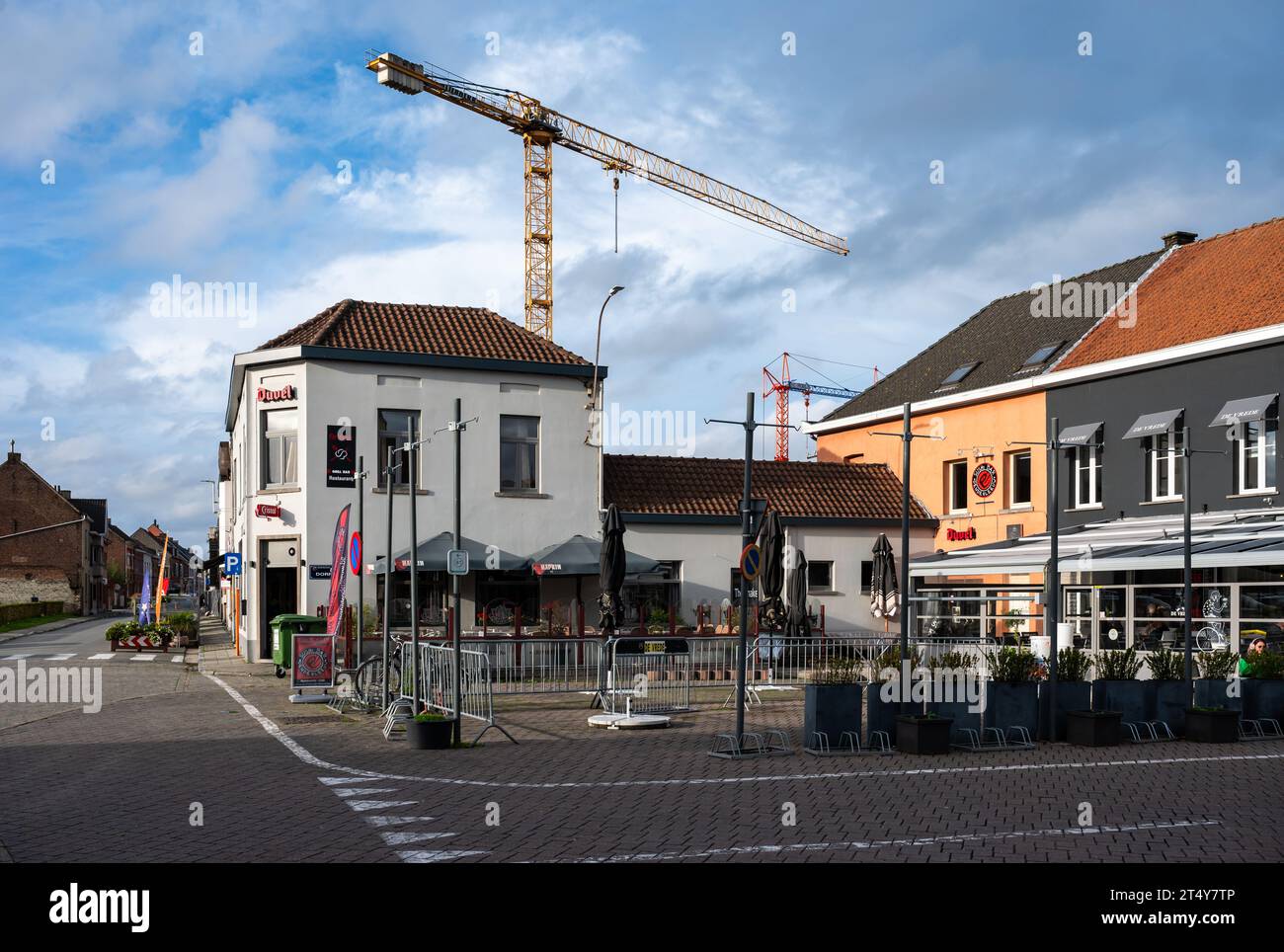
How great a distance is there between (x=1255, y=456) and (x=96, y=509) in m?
105

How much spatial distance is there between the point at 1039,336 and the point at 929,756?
879 inches

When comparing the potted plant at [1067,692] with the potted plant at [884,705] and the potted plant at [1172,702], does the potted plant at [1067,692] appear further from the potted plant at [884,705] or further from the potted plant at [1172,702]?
the potted plant at [884,705]

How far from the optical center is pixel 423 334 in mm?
30188

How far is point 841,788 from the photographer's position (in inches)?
446

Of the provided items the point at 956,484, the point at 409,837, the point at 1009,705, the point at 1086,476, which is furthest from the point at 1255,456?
the point at 409,837

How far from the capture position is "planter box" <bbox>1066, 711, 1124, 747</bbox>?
1452 centimetres

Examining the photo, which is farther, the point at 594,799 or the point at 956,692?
the point at 956,692

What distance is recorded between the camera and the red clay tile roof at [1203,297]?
26422 millimetres

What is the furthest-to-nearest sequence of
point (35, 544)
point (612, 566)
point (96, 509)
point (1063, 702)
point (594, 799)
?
point (96, 509)
point (35, 544)
point (612, 566)
point (1063, 702)
point (594, 799)

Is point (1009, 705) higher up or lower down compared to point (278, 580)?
lower down

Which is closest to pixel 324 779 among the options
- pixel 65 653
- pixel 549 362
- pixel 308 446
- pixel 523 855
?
pixel 523 855

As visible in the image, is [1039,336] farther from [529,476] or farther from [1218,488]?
[529,476]

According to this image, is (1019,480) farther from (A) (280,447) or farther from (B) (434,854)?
(B) (434,854)

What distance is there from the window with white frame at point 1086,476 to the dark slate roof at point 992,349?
2474mm
